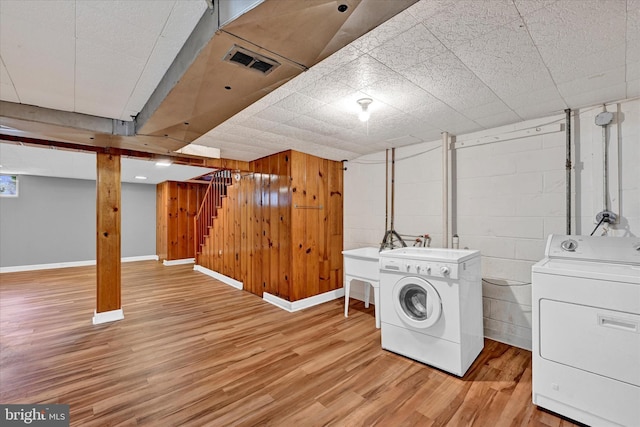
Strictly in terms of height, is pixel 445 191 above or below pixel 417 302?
above

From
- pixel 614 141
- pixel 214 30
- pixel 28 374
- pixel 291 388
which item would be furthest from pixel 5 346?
pixel 614 141

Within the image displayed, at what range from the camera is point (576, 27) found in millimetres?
1326

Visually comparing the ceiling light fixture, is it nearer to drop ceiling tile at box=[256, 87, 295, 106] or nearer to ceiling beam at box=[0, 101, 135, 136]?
drop ceiling tile at box=[256, 87, 295, 106]

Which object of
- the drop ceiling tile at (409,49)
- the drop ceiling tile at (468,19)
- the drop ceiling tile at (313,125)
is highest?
the drop ceiling tile at (468,19)

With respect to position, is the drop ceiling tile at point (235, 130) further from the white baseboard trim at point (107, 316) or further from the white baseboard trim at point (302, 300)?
the white baseboard trim at point (107, 316)

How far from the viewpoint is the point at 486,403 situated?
6.27 ft

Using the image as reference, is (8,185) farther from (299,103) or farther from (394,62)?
(394,62)

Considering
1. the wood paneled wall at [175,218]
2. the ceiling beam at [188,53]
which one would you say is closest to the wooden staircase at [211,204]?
the wood paneled wall at [175,218]

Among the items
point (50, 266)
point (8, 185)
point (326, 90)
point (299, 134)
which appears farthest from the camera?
point (50, 266)

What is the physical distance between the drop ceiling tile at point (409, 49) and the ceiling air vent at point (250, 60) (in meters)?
0.60

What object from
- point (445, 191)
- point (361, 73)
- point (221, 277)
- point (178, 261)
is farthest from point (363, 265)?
point (178, 261)

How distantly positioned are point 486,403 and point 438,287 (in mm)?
831

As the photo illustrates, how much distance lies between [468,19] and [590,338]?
198cm

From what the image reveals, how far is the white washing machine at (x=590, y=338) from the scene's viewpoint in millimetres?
1564
